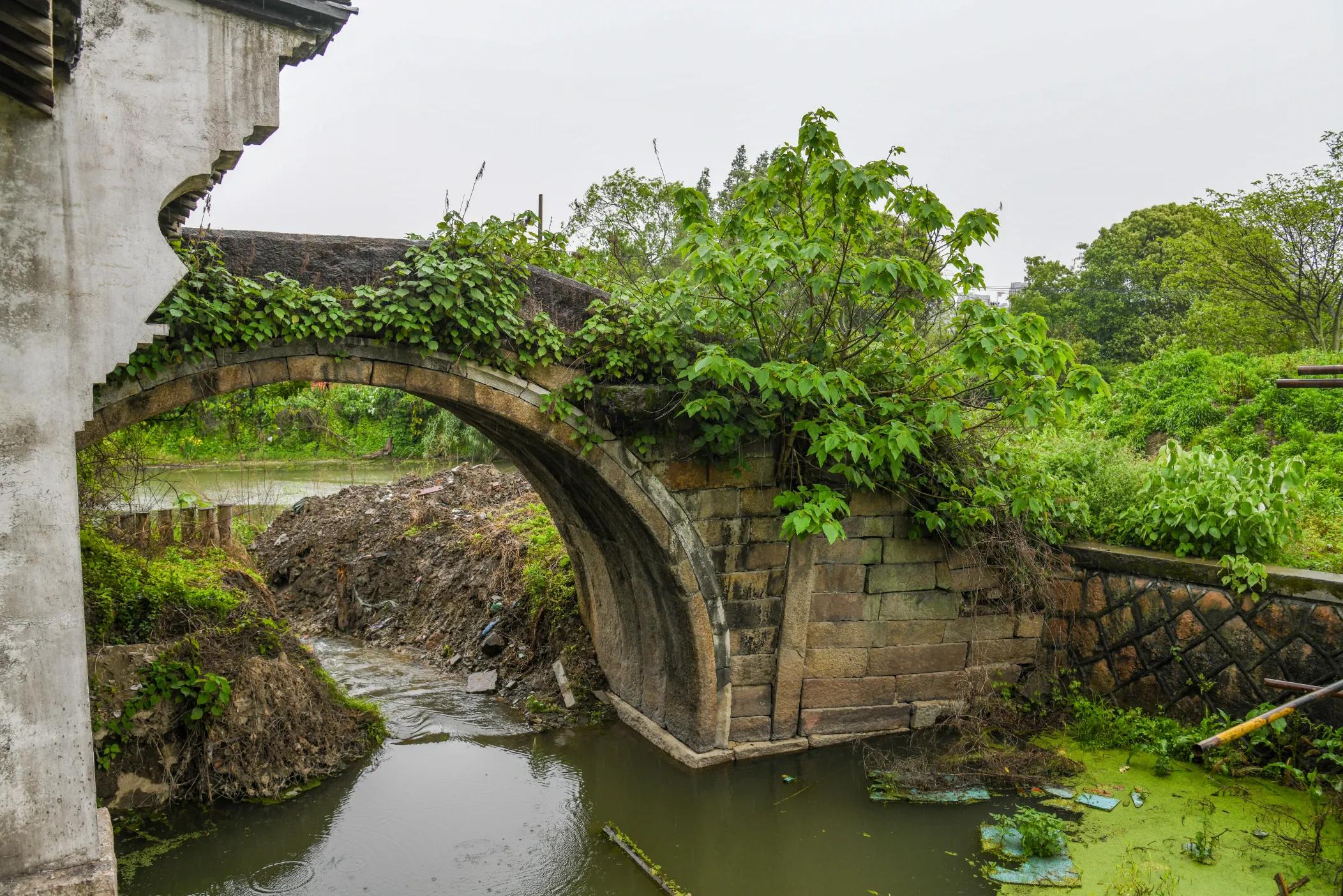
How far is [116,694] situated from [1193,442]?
10230 millimetres

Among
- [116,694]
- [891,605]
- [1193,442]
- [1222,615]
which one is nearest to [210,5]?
[116,694]

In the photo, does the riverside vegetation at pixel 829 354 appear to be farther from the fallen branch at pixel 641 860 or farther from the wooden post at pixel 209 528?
the fallen branch at pixel 641 860

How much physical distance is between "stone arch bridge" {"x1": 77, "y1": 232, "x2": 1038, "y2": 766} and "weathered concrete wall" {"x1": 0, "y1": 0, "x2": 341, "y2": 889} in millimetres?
1830

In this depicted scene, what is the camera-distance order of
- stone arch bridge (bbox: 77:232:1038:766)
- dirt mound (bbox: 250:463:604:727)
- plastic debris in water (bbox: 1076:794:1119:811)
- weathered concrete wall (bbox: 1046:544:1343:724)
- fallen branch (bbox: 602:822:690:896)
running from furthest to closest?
dirt mound (bbox: 250:463:604:727) → stone arch bridge (bbox: 77:232:1038:766) → weathered concrete wall (bbox: 1046:544:1343:724) → plastic debris in water (bbox: 1076:794:1119:811) → fallen branch (bbox: 602:822:690:896)

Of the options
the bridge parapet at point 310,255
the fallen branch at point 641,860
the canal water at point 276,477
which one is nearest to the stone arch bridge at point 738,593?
the bridge parapet at point 310,255

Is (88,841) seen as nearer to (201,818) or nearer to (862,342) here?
(201,818)

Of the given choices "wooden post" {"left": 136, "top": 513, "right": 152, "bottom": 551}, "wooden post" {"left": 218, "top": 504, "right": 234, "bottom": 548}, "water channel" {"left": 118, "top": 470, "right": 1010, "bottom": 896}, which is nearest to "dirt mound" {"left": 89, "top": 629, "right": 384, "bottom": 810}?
"water channel" {"left": 118, "top": 470, "right": 1010, "bottom": 896}

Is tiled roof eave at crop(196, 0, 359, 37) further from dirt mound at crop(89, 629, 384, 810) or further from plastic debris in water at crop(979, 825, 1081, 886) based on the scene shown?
plastic debris in water at crop(979, 825, 1081, 886)

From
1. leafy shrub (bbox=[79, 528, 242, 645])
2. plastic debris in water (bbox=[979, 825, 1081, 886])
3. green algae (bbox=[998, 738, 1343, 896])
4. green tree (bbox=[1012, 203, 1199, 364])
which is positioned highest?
green tree (bbox=[1012, 203, 1199, 364])

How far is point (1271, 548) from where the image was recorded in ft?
21.2

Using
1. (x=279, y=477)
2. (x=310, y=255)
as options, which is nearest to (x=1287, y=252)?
(x=310, y=255)

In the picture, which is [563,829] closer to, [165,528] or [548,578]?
[548,578]

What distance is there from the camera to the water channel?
17.1 feet

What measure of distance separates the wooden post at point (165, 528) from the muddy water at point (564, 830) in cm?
229
